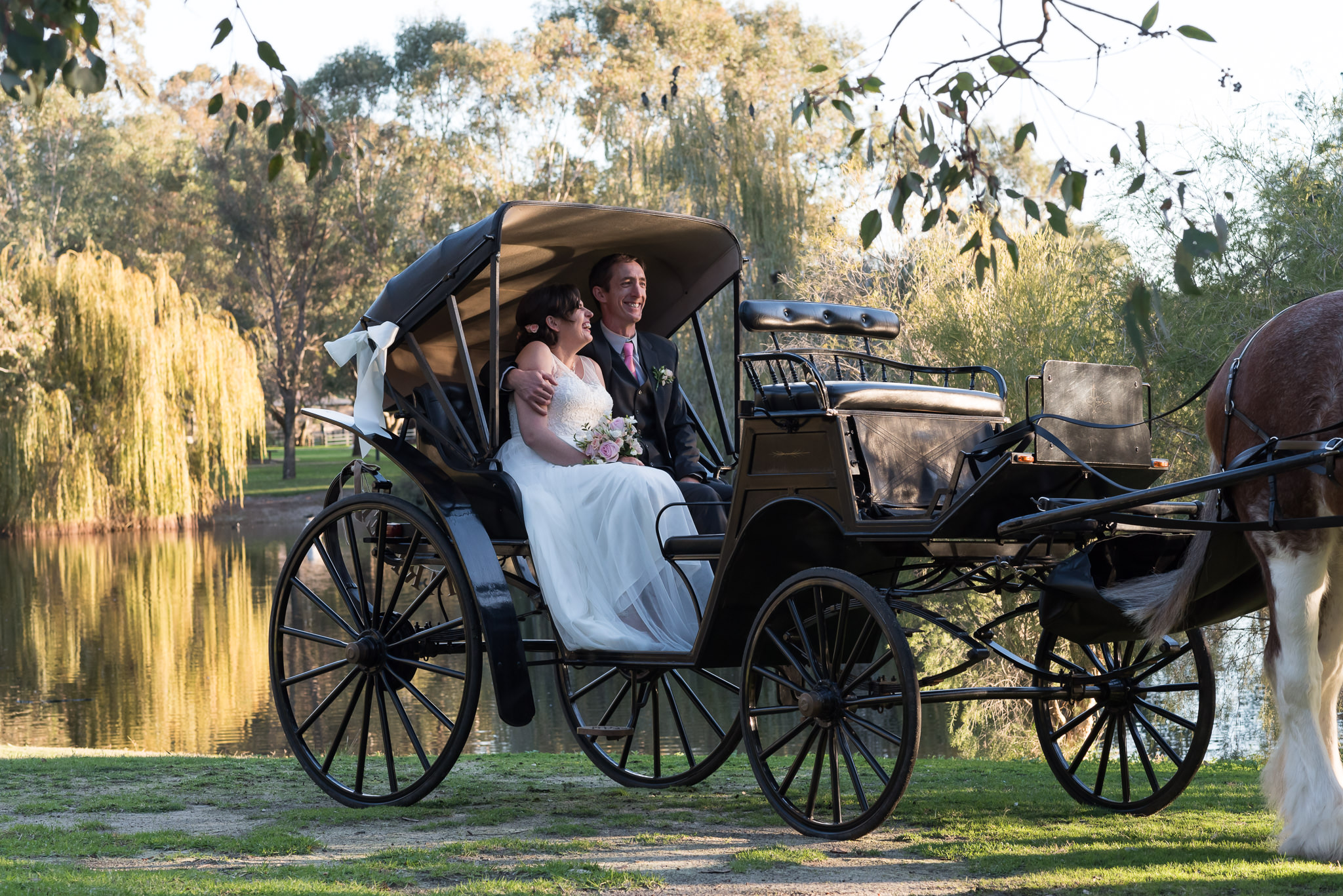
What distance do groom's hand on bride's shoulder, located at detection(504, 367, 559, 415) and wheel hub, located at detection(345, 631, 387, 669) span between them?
3.87ft

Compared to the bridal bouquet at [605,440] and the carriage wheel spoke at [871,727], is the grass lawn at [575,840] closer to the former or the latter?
the carriage wheel spoke at [871,727]

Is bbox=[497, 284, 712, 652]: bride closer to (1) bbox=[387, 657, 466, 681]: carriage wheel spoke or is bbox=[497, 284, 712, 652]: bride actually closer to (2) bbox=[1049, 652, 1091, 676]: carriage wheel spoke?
(1) bbox=[387, 657, 466, 681]: carriage wheel spoke

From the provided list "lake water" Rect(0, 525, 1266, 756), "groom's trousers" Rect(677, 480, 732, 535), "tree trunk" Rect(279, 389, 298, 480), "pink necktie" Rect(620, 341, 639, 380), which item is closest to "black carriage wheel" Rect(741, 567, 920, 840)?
"groom's trousers" Rect(677, 480, 732, 535)

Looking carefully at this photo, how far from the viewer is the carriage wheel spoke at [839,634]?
4098 millimetres

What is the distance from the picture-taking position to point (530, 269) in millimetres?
6234

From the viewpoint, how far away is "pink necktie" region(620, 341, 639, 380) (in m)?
6.17

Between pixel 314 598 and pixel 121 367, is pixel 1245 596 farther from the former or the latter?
pixel 121 367

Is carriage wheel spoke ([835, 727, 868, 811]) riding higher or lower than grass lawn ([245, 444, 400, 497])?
lower

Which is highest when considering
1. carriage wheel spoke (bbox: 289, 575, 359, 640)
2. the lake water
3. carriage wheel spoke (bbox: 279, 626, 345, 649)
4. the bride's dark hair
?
the bride's dark hair

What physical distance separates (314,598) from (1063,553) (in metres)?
3.22

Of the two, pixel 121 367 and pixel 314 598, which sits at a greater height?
pixel 121 367

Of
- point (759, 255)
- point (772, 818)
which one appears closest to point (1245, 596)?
point (772, 818)

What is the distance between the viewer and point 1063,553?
4770mm

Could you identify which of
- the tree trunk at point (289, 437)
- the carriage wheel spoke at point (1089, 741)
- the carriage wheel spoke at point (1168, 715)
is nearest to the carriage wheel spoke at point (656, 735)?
the carriage wheel spoke at point (1089, 741)
